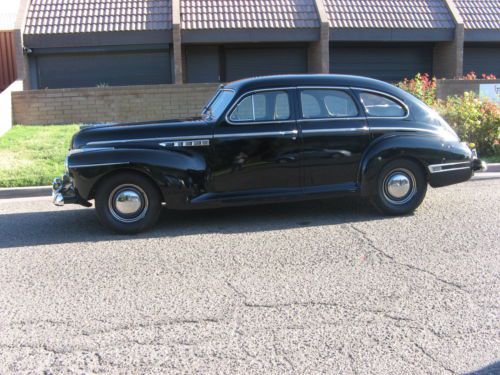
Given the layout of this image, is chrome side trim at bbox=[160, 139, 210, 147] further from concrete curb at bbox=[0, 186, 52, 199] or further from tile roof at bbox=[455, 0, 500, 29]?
tile roof at bbox=[455, 0, 500, 29]

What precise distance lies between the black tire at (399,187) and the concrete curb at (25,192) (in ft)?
18.5

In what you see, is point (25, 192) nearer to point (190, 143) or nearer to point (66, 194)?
point (66, 194)

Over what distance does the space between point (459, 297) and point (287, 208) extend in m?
3.53

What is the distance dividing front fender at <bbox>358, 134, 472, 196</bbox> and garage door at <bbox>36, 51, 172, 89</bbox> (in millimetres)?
14196

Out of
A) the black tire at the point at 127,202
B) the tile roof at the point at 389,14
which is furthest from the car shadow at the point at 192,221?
the tile roof at the point at 389,14

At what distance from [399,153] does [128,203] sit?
3.40 metres

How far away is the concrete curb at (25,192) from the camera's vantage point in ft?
30.5

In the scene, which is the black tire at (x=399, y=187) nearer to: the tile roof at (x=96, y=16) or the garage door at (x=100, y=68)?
the tile roof at (x=96, y=16)

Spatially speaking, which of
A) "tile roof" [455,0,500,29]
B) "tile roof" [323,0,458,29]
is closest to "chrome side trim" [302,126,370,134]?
"tile roof" [323,0,458,29]

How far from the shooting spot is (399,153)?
22.5ft

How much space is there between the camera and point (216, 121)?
6.58m

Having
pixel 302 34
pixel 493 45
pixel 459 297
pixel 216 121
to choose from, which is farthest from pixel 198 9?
pixel 459 297

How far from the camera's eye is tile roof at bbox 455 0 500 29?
20.3 metres

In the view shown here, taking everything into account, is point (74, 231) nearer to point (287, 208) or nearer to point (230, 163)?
point (230, 163)
